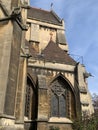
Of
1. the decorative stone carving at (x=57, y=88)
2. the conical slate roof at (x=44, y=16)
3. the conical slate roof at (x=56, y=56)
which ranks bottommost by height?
the decorative stone carving at (x=57, y=88)

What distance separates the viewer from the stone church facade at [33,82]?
7.47 metres

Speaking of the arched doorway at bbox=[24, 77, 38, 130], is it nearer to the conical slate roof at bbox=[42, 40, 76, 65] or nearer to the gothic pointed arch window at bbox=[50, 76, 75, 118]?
the gothic pointed arch window at bbox=[50, 76, 75, 118]

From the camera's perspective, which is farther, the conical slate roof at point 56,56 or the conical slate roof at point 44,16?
the conical slate roof at point 44,16

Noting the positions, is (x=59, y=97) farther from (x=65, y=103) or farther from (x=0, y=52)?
(x=0, y=52)

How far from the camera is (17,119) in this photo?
347 inches

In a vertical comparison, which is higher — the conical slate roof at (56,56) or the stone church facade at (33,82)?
the conical slate roof at (56,56)

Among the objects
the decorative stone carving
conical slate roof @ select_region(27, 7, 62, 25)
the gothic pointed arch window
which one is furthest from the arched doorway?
conical slate roof @ select_region(27, 7, 62, 25)

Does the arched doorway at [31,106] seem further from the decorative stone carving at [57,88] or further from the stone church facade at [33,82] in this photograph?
the decorative stone carving at [57,88]

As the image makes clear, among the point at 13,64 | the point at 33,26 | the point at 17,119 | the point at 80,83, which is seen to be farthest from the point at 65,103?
the point at 33,26

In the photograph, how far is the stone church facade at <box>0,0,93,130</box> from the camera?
747cm

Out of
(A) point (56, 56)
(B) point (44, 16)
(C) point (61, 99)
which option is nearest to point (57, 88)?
(C) point (61, 99)

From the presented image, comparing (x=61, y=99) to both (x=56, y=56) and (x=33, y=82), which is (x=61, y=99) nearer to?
(x=33, y=82)

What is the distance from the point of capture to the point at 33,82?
1359cm

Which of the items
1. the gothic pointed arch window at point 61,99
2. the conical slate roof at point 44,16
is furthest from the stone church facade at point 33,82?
the conical slate roof at point 44,16
